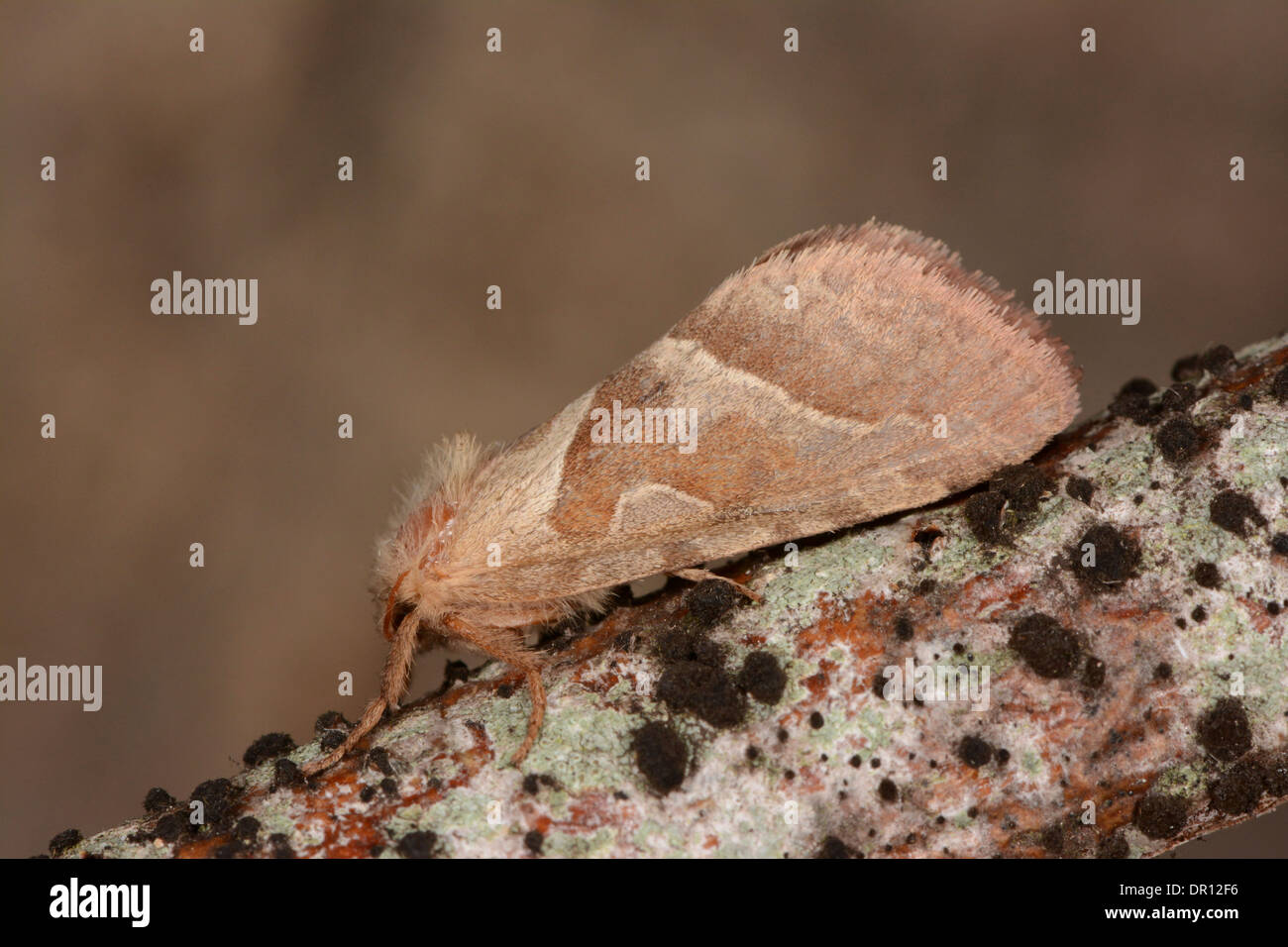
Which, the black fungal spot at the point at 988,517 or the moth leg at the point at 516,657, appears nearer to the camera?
the moth leg at the point at 516,657

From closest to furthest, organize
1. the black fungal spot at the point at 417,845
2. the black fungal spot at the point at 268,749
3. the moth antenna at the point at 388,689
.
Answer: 1. the black fungal spot at the point at 417,845
2. the moth antenna at the point at 388,689
3. the black fungal spot at the point at 268,749

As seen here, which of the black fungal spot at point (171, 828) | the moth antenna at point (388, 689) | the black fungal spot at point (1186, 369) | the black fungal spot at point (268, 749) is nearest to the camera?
the black fungal spot at point (171, 828)

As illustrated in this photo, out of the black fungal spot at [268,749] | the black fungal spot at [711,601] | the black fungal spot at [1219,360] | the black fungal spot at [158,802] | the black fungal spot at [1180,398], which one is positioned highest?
the black fungal spot at [1219,360]

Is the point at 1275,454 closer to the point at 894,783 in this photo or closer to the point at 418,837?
the point at 894,783

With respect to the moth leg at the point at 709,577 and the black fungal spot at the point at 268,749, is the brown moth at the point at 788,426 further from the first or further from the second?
the black fungal spot at the point at 268,749

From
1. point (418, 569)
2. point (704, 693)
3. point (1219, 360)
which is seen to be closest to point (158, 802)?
point (418, 569)

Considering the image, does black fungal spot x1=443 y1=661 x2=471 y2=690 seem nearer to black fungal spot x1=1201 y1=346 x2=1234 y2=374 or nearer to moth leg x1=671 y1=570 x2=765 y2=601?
moth leg x1=671 y1=570 x2=765 y2=601

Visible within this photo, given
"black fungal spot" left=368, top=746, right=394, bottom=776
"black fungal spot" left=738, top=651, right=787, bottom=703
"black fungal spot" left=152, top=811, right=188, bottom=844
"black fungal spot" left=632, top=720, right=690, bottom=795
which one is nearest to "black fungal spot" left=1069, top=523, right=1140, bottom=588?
"black fungal spot" left=738, top=651, right=787, bottom=703

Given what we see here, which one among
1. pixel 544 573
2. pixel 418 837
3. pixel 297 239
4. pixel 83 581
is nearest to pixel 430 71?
pixel 297 239

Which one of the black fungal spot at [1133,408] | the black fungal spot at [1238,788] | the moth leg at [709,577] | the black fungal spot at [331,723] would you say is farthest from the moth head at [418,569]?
the black fungal spot at [1238,788]
